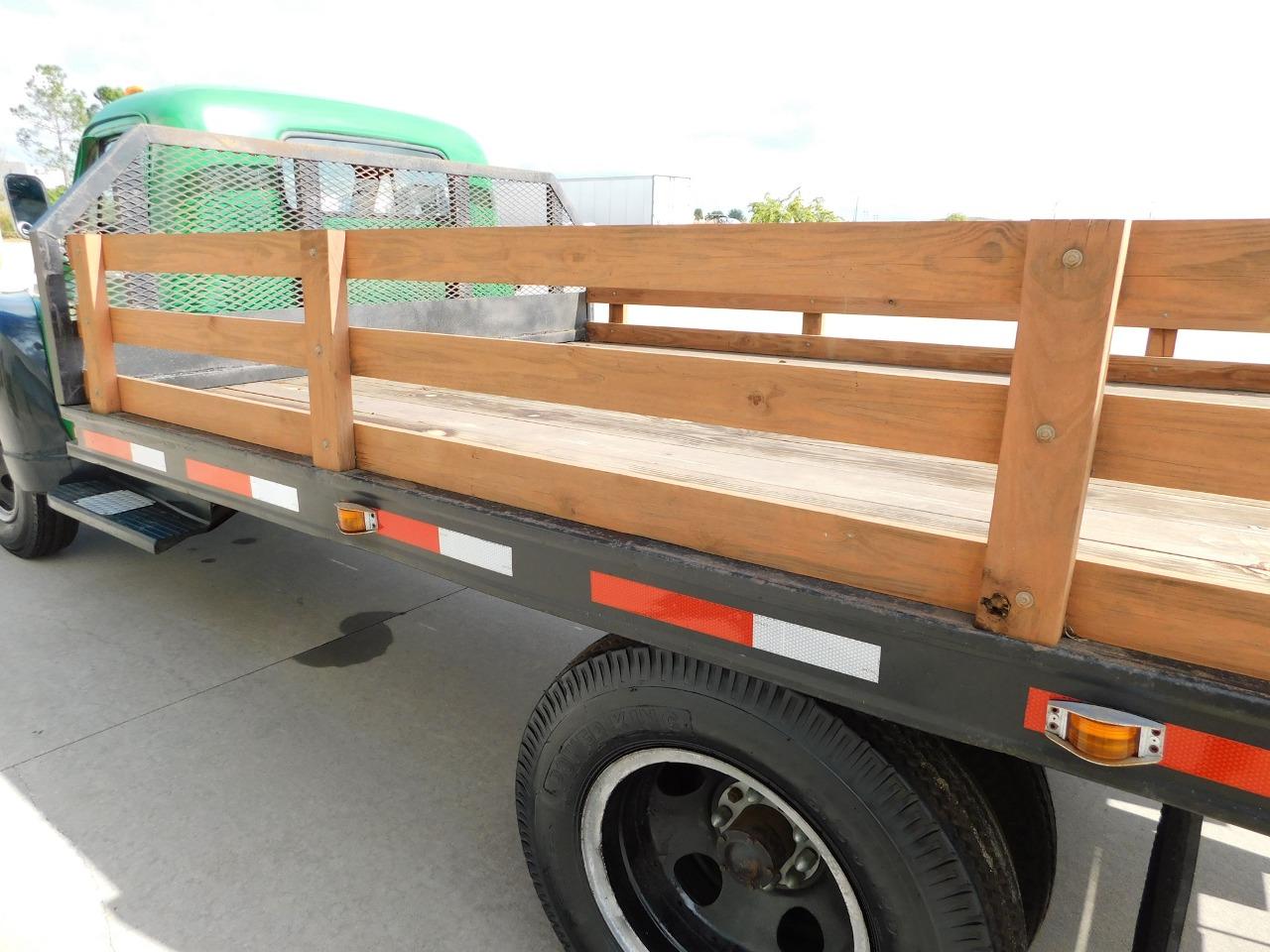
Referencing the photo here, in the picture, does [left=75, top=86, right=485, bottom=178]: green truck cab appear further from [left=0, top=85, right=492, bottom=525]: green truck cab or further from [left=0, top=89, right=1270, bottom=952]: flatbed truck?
[left=0, top=89, right=1270, bottom=952]: flatbed truck

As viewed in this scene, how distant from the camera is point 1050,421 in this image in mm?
1168

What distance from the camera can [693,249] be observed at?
1495 millimetres

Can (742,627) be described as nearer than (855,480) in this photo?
Yes

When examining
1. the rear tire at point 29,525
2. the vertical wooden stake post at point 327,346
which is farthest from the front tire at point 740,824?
the rear tire at point 29,525

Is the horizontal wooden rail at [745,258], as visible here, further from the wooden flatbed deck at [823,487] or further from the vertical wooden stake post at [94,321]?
the vertical wooden stake post at [94,321]

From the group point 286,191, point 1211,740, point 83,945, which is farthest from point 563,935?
point 286,191

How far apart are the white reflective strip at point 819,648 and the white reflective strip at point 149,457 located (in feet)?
6.99

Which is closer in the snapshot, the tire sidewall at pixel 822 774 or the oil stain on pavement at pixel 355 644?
the tire sidewall at pixel 822 774

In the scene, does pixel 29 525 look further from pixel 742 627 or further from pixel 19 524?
→ pixel 742 627

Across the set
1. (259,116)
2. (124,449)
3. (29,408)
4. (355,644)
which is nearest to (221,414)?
(124,449)

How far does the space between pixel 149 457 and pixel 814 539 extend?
2.30 meters

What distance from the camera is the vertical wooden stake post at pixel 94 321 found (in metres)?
2.79

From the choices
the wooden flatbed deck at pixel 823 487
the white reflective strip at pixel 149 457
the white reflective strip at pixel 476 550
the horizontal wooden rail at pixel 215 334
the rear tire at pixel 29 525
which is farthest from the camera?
the rear tire at pixel 29 525

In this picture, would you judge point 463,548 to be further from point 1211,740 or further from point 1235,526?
point 1235,526
